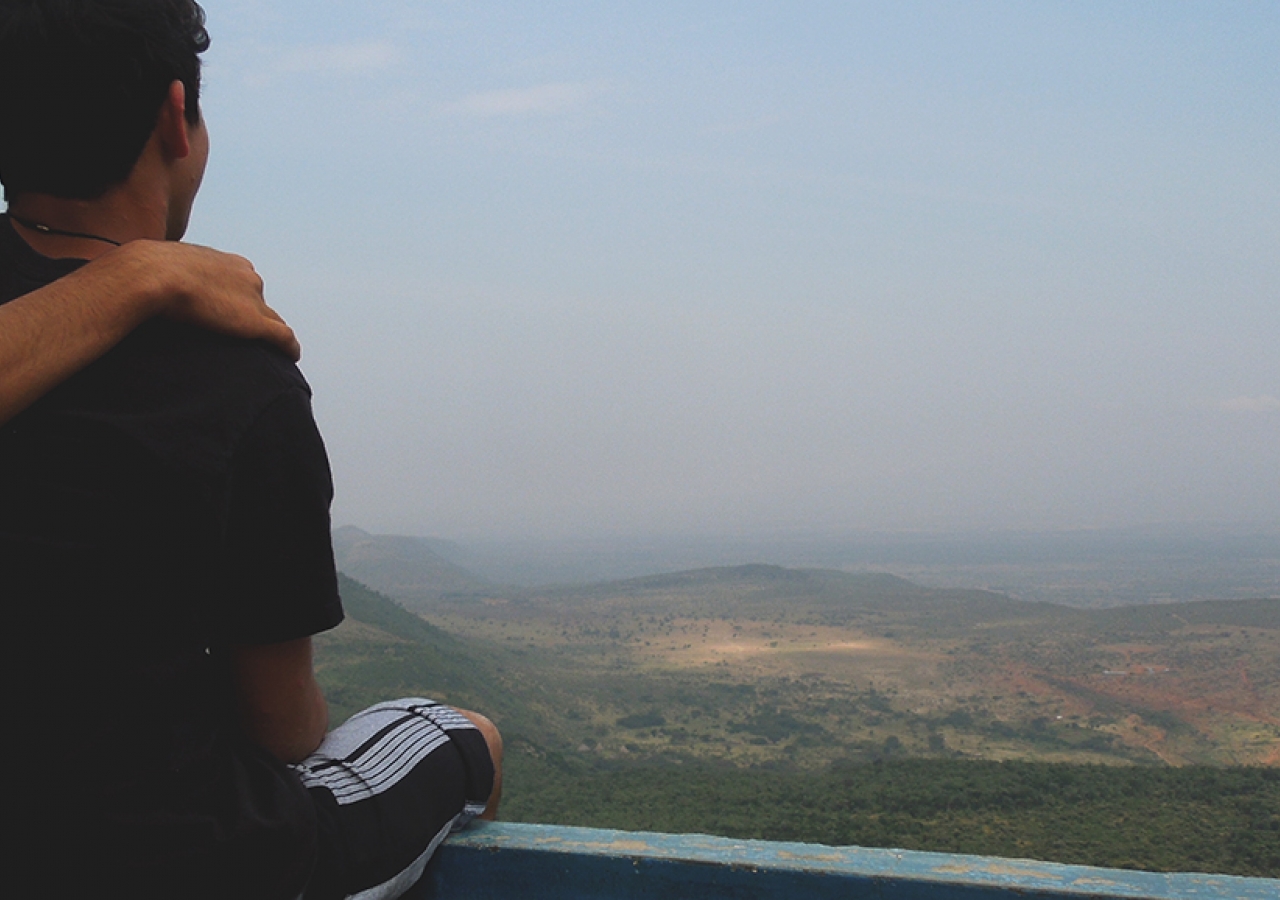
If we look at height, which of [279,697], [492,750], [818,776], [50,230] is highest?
[50,230]

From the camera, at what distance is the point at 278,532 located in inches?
56.5

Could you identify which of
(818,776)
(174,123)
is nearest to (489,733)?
(174,123)

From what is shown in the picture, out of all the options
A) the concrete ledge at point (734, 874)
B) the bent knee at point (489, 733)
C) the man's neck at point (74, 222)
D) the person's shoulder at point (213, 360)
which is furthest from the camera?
the bent knee at point (489, 733)

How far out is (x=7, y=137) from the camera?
147cm

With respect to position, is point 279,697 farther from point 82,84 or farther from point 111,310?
point 82,84

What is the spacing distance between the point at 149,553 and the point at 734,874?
44.4 inches

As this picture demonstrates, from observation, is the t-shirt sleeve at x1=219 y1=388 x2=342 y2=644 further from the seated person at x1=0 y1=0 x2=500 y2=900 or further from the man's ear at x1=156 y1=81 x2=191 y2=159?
the man's ear at x1=156 y1=81 x2=191 y2=159

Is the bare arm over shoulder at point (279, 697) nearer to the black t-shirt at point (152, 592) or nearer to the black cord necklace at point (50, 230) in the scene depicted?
the black t-shirt at point (152, 592)

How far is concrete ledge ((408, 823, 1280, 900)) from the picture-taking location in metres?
1.64

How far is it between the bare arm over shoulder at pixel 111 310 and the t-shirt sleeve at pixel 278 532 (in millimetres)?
147

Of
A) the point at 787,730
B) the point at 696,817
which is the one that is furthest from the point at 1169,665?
the point at 696,817

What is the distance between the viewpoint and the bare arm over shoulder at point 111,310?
125 centimetres

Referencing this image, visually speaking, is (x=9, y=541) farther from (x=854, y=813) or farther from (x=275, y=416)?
(x=854, y=813)

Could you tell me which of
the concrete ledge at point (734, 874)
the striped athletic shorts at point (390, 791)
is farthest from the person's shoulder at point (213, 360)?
the concrete ledge at point (734, 874)
